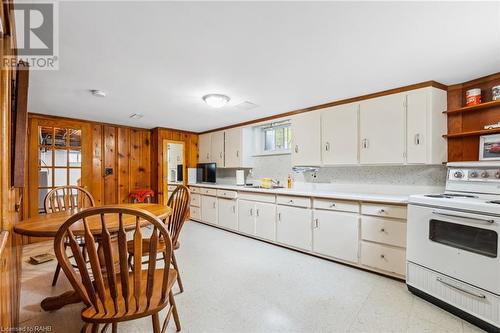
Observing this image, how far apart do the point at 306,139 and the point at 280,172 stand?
914 mm

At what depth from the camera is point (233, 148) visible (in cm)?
476

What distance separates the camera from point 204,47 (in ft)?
5.95

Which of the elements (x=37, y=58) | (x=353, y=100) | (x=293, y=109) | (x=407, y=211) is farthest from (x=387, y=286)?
(x=37, y=58)

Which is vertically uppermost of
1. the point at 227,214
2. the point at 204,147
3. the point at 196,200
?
the point at 204,147

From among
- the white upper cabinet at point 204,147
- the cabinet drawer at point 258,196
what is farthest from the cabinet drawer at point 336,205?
the white upper cabinet at point 204,147

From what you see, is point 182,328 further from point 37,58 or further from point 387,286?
point 37,58

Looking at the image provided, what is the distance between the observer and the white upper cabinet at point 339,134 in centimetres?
302

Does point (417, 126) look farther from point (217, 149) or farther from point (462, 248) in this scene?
point (217, 149)

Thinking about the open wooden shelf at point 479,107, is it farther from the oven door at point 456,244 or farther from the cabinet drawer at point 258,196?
the cabinet drawer at point 258,196

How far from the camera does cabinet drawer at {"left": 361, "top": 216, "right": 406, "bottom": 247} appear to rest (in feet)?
7.86

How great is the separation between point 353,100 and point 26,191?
16.0ft

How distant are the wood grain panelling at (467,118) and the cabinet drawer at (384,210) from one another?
87cm

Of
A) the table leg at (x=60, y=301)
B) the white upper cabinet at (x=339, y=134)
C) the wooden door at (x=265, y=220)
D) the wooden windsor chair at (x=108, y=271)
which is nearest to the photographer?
the wooden windsor chair at (x=108, y=271)

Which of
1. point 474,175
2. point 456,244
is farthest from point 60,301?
point 474,175
